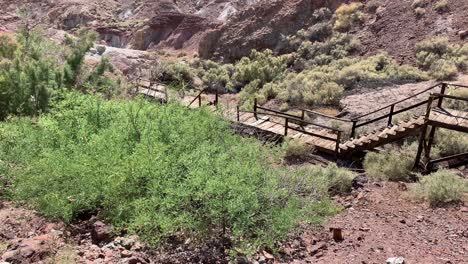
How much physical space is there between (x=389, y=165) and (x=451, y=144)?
2.57m

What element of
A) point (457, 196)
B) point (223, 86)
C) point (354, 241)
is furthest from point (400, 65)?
point (354, 241)

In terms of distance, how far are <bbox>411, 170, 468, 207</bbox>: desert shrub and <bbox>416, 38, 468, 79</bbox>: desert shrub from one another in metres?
12.2

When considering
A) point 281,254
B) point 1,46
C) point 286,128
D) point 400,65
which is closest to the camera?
point 281,254

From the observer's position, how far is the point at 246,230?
246 inches

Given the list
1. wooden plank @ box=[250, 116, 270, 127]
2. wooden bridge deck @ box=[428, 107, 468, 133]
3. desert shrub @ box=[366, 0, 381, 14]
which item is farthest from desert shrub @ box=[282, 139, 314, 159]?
desert shrub @ box=[366, 0, 381, 14]

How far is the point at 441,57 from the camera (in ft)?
76.1

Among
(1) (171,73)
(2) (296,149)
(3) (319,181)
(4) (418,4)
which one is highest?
(4) (418,4)

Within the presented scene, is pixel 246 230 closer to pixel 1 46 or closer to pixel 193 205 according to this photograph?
pixel 193 205

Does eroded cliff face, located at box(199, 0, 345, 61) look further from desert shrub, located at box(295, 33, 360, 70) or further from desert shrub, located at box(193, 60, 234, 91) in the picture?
desert shrub, located at box(295, 33, 360, 70)

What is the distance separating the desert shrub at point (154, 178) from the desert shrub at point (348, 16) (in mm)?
24730

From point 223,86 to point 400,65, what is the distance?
10.8 meters

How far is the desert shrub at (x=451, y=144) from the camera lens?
496 inches

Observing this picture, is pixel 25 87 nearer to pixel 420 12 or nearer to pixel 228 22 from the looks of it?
pixel 420 12

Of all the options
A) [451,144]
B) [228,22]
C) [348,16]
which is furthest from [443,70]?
[228,22]
